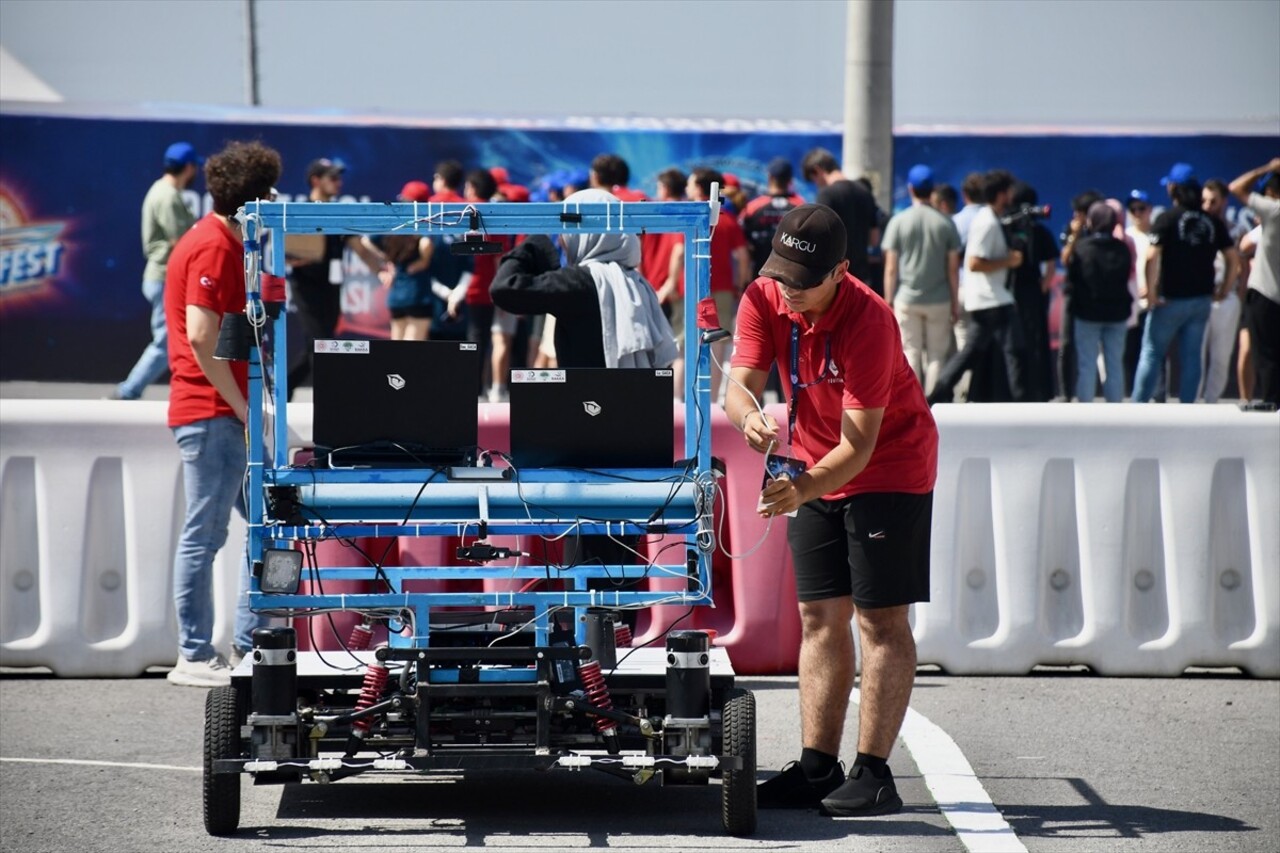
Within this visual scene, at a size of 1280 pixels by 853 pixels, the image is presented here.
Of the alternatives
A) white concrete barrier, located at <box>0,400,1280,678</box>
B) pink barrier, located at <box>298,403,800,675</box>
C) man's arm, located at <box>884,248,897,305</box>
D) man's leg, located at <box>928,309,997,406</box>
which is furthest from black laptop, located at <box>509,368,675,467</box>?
man's arm, located at <box>884,248,897,305</box>

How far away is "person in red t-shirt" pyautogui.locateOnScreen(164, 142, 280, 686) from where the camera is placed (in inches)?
282

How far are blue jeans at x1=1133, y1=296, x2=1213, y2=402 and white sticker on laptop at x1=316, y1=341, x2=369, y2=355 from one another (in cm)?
1053

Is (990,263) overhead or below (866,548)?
overhead

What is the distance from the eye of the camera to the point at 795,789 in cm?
589

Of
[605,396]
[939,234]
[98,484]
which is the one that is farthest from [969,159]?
[605,396]

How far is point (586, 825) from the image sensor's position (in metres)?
5.59

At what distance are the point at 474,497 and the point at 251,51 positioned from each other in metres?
31.1

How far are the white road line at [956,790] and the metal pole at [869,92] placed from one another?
23.5 ft

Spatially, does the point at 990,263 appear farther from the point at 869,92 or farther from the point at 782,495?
the point at 782,495

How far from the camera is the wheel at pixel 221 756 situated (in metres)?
5.32

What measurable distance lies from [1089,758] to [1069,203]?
13489mm

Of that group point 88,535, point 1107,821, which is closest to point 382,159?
point 88,535

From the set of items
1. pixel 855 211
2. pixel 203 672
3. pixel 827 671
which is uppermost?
pixel 855 211

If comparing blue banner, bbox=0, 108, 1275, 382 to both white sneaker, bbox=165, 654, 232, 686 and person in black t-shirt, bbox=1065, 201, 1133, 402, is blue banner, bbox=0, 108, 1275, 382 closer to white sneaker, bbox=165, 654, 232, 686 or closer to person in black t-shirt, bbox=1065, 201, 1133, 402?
person in black t-shirt, bbox=1065, 201, 1133, 402
